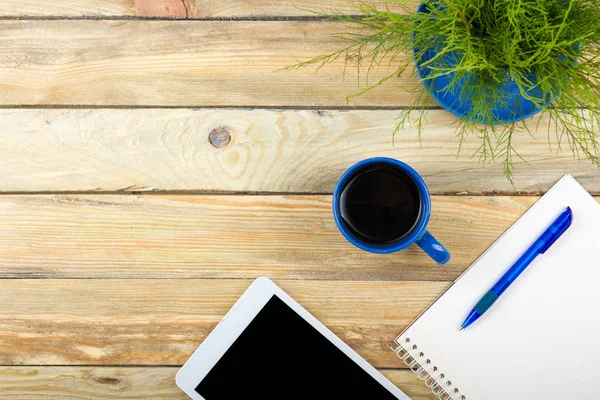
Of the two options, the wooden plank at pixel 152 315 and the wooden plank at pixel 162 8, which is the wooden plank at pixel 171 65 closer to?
the wooden plank at pixel 162 8

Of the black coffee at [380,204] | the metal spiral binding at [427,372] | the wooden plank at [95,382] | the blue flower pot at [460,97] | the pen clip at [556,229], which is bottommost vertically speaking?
the wooden plank at [95,382]

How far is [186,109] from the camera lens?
2.60 ft

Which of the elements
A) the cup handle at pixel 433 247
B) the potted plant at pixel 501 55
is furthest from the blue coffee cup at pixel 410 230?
the potted plant at pixel 501 55

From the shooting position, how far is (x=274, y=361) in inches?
29.8

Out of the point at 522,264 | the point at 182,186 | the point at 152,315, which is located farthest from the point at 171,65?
the point at 522,264

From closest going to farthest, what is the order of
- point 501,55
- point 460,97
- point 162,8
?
1. point 501,55
2. point 460,97
3. point 162,8

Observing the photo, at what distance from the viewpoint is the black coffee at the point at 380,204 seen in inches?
27.4

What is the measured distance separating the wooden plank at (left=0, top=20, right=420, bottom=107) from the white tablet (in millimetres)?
313

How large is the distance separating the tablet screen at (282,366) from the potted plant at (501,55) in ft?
1.21

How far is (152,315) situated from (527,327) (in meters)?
0.58

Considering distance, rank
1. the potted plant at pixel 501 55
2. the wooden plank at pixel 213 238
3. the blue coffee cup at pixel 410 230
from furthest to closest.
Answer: the wooden plank at pixel 213 238 → the blue coffee cup at pixel 410 230 → the potted plant at pixel 501 55

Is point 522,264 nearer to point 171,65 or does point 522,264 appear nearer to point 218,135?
point 218,135

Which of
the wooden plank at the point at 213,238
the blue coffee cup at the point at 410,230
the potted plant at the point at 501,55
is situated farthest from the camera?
the wooden plank at the point at 213,238

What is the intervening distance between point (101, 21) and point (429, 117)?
0.55m
